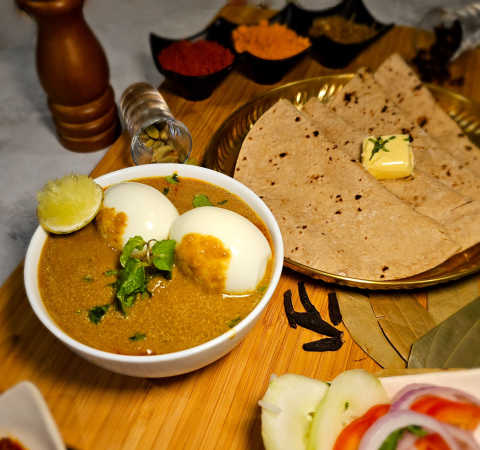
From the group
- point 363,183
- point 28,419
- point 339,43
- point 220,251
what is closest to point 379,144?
point 363,183

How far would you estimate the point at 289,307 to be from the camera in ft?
5.53

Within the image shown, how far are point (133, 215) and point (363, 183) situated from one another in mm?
1039

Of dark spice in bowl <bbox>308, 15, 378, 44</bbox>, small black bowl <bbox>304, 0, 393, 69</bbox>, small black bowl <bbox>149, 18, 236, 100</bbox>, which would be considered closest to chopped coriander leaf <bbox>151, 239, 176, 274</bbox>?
small black bowl <bbox>149, 18, 236, 100</bbox>

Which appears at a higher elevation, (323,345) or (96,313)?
(96,313)

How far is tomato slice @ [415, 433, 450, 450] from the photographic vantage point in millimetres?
1084

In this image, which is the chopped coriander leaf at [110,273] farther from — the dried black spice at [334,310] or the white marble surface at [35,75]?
the white marble surface at [35,75]

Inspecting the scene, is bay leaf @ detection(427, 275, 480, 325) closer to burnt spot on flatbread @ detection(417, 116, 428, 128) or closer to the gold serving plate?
the gold serving plate

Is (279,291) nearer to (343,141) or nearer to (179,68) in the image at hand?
(343,141)

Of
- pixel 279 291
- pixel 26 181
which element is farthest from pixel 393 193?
pixel 26 181

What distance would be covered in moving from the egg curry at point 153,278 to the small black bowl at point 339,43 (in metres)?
1.62

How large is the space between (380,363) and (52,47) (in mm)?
1896

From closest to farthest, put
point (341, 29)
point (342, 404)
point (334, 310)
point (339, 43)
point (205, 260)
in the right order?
point (342, 404)
point (205, 260)
point (334, 310)
point (339, 43)
point (341, 29)

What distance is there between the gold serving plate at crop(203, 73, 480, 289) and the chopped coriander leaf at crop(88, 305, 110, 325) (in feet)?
2.23

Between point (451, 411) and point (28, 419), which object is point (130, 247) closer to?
point (28, 419)
